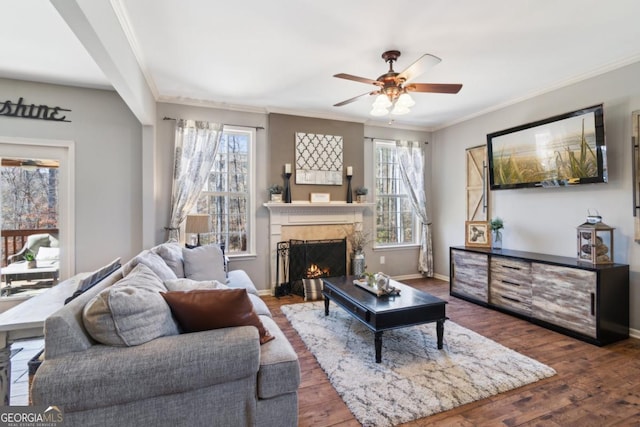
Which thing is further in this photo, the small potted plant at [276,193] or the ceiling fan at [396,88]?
the small potted plant at [276,193]

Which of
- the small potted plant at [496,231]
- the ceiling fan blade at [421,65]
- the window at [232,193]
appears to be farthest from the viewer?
the window at [232,193]

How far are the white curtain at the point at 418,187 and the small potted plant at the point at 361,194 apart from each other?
35.2 inches

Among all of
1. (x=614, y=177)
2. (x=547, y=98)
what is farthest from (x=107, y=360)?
(x=547, y=98)

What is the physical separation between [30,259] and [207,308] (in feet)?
11.5

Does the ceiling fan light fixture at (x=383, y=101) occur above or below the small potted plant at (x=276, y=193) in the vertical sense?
above

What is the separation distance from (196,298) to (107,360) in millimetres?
455

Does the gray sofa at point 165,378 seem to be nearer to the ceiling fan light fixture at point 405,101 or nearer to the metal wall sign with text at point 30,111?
the ceiling fan light fixture at point 405,101

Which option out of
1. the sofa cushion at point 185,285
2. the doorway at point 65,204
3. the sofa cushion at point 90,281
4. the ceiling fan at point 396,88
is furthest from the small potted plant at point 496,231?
the doorway at point 65,204

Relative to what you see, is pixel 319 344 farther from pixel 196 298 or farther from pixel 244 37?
pixel 244 37

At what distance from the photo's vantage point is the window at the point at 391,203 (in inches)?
212

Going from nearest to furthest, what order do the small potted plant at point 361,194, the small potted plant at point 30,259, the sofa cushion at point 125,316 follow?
the sofa cushion at point 125,316 → the small potted plant at point 30,259 → the small potted plant at point 361,194

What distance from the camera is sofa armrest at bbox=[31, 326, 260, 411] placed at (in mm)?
1258

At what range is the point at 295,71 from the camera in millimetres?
3303

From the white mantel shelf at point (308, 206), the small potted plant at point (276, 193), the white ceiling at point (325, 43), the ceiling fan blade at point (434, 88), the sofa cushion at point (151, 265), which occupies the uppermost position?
the white ceiling at point (325, 43)
